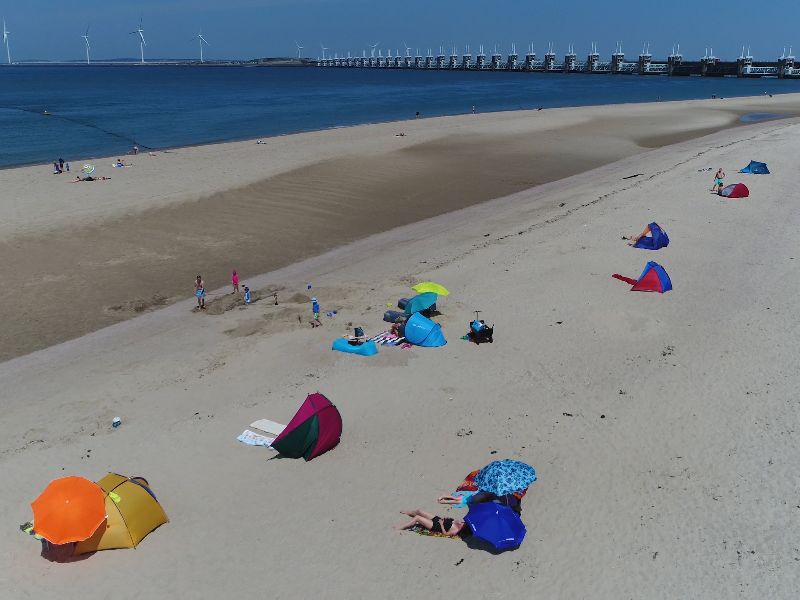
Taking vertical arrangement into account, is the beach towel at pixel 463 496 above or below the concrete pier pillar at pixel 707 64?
below

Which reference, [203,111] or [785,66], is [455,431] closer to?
[203,111]

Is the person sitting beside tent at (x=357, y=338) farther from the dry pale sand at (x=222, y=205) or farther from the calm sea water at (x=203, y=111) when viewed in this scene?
the calm sea water at (x=203, y=111)

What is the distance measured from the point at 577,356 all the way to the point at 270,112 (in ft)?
228

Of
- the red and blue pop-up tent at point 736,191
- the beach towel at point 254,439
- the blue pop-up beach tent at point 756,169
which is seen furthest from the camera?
the blue pop-up beach tent at point 756,169

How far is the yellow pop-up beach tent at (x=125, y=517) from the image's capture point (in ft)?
31.0

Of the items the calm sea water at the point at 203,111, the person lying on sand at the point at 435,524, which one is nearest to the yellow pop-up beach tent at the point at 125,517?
the person lying on sand at the point at 435,524

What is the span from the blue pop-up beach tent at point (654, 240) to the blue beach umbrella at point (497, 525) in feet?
50.4

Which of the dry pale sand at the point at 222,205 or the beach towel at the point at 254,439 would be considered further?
the dry pale sand at the point at 222,205

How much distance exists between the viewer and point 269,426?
12.5 meters

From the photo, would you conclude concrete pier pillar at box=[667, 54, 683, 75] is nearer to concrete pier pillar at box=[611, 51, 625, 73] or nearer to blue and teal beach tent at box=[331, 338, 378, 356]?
concrete pier pillar at box=[611, 51, 625, 73]

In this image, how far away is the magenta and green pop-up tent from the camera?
1155cm

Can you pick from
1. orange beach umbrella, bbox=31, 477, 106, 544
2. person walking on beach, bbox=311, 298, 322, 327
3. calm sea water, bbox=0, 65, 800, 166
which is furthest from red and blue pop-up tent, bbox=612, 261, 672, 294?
calm sea water, bbox=0, 65, 800, 166

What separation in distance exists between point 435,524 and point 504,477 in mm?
1324

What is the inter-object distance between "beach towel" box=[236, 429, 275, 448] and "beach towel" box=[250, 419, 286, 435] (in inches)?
6.6
